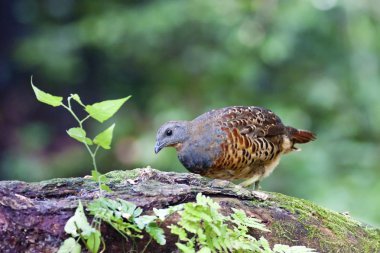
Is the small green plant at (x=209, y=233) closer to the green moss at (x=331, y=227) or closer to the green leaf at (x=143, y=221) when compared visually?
the green leaf at (x=143, y=221)

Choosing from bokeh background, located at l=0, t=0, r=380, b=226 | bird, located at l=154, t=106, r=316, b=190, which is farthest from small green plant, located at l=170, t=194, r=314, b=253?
bokeh background, located at l=0, t=0, r=380, b=226

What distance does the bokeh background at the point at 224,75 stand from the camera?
29.7ft

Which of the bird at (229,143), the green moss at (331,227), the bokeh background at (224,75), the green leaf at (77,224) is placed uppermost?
the bokeh background at (224,75)

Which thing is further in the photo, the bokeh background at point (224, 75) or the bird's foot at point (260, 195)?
the bokeh background at point (224, 75)

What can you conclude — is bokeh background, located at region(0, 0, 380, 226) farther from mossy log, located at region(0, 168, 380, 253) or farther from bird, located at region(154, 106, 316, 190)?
mossy log, located at region(0, 168, 380, 253)

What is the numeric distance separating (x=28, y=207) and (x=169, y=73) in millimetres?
7466

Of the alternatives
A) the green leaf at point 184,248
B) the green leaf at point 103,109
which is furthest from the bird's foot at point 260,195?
the green leaf at point 103,109

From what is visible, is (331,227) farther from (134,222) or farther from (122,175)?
(134,222)

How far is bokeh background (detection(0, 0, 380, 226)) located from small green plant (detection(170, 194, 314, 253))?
537cm

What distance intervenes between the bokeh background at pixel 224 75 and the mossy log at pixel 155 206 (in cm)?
467

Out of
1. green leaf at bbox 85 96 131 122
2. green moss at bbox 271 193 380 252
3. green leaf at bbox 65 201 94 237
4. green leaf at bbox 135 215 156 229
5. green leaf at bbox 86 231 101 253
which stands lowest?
green leaf at bbox 86 231 101 253

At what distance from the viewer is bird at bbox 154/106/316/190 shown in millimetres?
4891

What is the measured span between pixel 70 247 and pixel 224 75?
7.12 meters

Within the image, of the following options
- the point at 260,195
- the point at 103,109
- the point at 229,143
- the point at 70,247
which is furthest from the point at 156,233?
the point at 229,143
